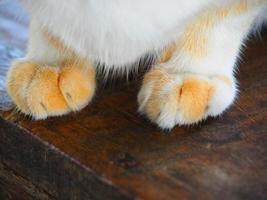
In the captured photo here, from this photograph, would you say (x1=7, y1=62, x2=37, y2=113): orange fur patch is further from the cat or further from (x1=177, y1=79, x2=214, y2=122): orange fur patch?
(x1=177, y1=79, x2=214, y2=122): orange fur patch

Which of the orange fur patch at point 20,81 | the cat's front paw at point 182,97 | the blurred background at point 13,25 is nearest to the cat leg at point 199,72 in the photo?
the cat's front paw at point 182,97

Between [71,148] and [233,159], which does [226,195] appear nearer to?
[233,159]

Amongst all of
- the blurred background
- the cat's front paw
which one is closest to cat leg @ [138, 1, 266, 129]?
the cat's front paw

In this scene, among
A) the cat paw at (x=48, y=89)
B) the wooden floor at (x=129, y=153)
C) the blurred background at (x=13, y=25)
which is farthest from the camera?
the blurred background at (x=13, y=25)

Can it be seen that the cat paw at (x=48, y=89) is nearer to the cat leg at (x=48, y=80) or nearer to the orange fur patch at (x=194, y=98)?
→ the cat leg at (x=48, y=80)

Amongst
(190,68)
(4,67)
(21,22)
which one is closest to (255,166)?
(190,68)
